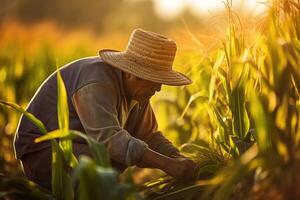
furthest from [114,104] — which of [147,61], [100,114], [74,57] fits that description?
[74,57]

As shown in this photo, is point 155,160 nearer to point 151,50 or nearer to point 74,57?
point 151,50

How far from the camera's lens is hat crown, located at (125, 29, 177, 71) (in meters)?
3.96

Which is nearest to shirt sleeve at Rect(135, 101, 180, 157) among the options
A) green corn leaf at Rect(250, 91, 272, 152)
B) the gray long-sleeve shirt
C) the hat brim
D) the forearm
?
the gray long-sleeve shirt

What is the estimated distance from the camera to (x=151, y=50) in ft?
13.0

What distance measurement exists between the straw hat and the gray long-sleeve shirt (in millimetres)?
83

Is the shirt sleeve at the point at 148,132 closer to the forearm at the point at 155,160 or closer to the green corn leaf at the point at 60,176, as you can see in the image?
the forearm at the point at 155,160

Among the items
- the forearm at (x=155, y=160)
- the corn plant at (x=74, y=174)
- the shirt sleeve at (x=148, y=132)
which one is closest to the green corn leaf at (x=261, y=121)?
the corn plant at (x=74, y=174)

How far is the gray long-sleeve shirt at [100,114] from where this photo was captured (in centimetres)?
374

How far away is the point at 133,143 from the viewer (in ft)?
12.1

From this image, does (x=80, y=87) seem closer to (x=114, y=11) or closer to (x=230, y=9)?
(x=230, y=9)

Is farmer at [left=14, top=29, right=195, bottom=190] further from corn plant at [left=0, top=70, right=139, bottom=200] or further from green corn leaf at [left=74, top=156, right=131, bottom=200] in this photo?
green corn leaf at [left=74, top=156, right=131, bottom=200]

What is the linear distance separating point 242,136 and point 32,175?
1.02m

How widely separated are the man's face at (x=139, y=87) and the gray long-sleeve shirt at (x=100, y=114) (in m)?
0.04

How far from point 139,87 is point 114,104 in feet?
0.57
